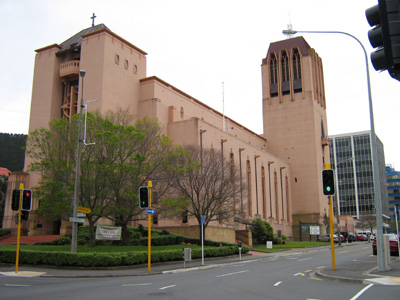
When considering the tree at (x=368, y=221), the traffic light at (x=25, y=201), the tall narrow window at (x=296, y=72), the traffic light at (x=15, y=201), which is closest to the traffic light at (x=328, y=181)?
the traffic light at (x=25, y=201)

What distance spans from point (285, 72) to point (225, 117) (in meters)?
19.7

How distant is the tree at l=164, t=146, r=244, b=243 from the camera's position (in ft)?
125

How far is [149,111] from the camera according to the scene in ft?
175

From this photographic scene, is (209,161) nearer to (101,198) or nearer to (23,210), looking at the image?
(101,198)

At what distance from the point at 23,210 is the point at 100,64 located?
32216 mm

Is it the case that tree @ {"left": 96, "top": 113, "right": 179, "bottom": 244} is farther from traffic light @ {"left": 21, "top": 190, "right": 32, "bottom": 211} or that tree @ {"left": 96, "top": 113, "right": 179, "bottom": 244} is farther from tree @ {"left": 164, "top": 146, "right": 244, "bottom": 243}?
traffic light @ {"left": 21, "top": 190, "right": 32, "bottom": 211}

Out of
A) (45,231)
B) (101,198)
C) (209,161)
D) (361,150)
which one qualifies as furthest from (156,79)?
(361,150)

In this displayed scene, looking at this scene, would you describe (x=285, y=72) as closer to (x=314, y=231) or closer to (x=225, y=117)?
(x=225, y=117)

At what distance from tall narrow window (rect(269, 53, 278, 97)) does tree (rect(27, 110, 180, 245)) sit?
56.2 m

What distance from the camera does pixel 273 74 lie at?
→ 86.1 meters

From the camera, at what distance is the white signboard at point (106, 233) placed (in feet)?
98.6

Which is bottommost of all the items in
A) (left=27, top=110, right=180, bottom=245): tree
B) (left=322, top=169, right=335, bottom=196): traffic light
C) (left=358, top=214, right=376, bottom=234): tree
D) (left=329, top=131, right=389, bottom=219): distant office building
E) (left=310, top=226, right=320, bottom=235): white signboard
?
(left=310, top=226, right=320, bottom=235): white signboard

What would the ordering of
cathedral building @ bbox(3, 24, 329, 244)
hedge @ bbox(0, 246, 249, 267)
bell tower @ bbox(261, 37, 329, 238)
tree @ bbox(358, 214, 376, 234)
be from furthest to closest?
1. tree @ bbox(358, 214, 376, 234)
2. bell tower @ bbox(261, 37, 329, 238)
3. cathedral building @ bbox(3, 24, 329, 244)
4. hedge @ bbox(0, 246, 249, 267)

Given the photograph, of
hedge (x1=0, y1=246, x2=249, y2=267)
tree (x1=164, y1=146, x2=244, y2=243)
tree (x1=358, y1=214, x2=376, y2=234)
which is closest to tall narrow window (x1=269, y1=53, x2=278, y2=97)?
tree (x1=358, y1=214, x2=376, y2=234)
